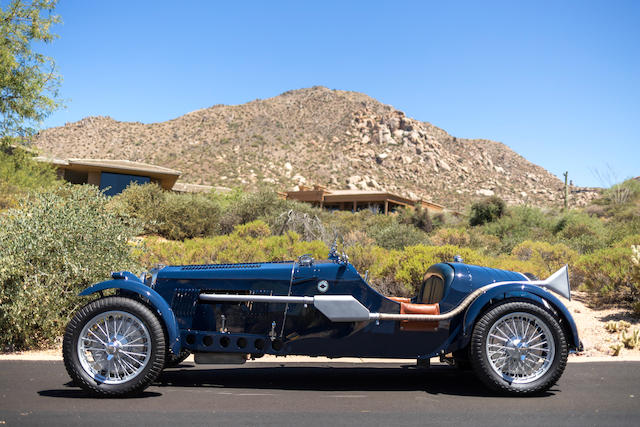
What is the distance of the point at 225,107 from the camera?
86.0 meters

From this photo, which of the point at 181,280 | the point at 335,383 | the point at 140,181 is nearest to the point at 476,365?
the point at 335,383

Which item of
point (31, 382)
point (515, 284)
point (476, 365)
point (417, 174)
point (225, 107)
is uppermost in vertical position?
point (225, 107)

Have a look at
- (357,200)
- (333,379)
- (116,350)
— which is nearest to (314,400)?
(333,379)

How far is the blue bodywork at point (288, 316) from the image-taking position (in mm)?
4676

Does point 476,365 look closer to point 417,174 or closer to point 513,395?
point 513,395

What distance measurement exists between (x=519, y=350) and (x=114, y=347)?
3.69 metres

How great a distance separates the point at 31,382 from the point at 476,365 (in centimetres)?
421

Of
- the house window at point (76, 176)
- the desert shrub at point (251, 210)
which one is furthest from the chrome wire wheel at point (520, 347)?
the house window at point (76, 176)

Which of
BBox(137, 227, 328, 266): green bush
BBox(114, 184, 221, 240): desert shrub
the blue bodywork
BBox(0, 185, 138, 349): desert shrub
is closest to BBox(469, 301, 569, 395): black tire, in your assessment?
the blue bodywork

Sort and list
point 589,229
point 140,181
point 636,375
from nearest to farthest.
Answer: point 636,375 → point 589,229 → point 140,181

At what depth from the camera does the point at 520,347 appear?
4750mm

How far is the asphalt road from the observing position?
387cm

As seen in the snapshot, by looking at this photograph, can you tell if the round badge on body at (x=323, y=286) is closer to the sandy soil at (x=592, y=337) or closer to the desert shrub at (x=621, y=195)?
the sandy soil at (x=592, y=337)

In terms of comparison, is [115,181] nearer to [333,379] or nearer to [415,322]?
[333,379]
